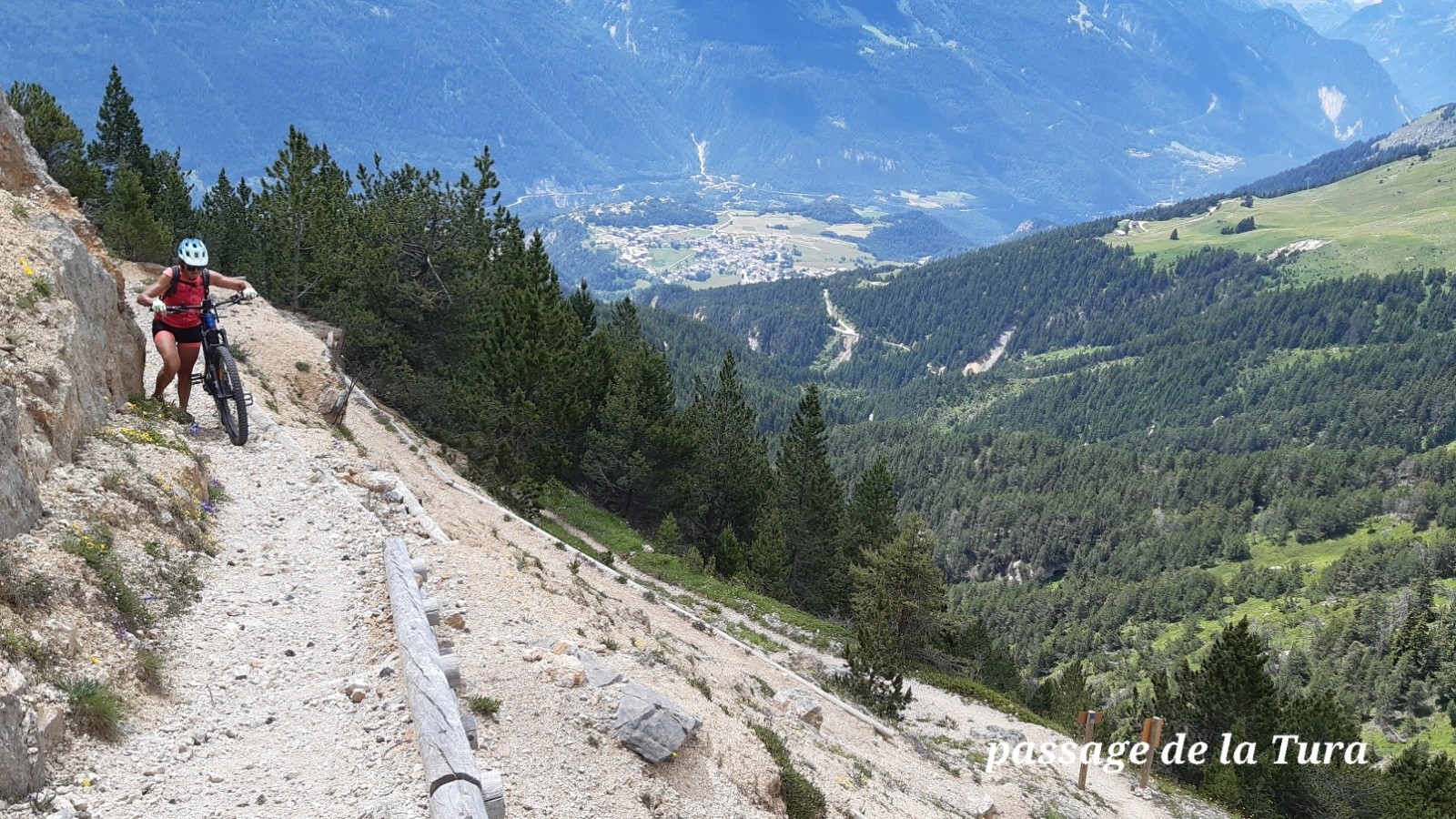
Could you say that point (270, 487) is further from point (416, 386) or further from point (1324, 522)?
point (1324, 522)

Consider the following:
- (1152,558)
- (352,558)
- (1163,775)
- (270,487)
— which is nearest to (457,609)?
(352,558)

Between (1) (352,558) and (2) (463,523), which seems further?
(2) (463,523)

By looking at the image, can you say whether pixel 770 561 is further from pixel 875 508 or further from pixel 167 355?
pixel 167 355

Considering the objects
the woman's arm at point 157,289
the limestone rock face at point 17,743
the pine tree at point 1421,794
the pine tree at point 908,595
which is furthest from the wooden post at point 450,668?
the pine tree at point 1421,794

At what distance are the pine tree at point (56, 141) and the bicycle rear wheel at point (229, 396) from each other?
37.3 meters

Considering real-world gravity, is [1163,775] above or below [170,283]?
below

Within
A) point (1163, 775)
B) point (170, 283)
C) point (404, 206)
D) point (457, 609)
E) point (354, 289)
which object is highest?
point (404, 206)

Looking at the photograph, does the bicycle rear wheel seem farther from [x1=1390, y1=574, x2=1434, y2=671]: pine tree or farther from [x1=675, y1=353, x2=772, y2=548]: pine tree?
[x1=1390, y1=574, x2=1434, y2=671]: pine tree

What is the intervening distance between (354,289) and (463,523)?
91.4 ft

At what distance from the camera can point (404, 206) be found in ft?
154

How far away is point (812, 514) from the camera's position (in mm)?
58406

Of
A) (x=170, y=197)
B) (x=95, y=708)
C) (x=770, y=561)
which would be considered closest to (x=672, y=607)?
(x=770, y=561)

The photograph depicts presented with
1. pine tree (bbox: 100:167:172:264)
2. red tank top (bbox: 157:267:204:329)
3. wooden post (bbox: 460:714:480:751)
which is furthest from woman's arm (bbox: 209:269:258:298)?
pine tree (bbox: 100:167:172:264)

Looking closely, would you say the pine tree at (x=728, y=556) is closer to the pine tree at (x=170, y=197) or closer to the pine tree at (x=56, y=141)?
the pine tree at (x=56, y=141)
